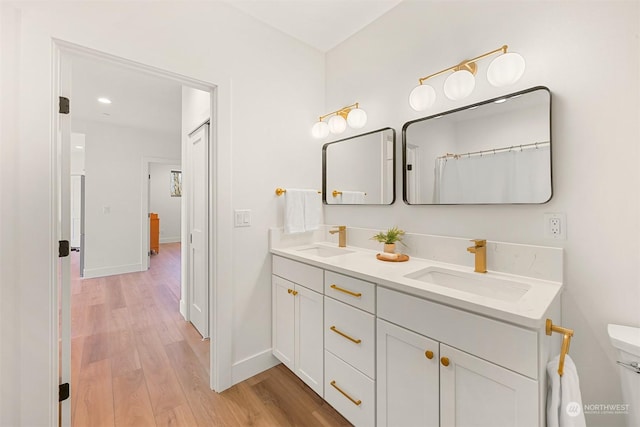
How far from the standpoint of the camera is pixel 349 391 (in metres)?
1.46

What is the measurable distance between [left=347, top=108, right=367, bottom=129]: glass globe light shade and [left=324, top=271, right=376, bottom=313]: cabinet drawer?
115 cm

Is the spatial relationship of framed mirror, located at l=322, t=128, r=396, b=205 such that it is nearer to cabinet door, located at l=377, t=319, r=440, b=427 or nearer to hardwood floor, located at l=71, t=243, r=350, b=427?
cabinet door, located at l=377, t=319, r=440, b=427

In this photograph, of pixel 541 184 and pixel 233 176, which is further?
pixel 233 176

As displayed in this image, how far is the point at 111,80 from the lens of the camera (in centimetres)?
307

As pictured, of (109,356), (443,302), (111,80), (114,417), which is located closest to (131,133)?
(111,80)

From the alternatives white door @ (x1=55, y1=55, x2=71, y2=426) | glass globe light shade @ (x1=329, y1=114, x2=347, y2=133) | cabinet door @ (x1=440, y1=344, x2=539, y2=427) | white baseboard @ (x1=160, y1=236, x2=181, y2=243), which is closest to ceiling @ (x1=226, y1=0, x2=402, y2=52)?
glass globe light shade @ (x1=329, y1=114, x2=347, y2=133)

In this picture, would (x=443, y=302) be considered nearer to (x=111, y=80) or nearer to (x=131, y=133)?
(x=111, y=80)

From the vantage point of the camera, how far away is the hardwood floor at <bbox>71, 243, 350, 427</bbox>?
158cm

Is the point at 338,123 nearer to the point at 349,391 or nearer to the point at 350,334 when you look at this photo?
the point at 350,334

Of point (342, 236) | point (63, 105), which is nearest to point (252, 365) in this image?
point (342, 236)

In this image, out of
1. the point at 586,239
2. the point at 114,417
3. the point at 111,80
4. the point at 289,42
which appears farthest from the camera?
the point at 111,80

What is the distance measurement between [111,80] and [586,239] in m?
4.35

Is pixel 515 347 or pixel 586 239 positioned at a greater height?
pixel 586 239

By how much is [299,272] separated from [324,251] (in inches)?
18.7
